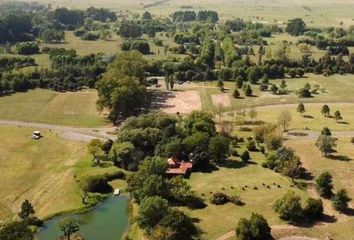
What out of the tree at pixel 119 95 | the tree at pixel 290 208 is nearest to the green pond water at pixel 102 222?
→ the tree at pixel 290 208

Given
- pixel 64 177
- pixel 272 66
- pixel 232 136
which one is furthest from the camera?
pixel 272 66

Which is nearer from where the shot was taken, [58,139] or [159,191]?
[159,191]

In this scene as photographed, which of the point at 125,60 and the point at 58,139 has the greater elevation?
the point at 125,60

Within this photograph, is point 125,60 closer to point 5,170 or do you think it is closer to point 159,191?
point 5,170

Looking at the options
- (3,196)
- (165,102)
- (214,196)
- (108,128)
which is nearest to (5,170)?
(3,196)

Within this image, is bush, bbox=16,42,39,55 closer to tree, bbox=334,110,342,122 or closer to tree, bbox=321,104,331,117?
tree, bbox=321,104,331,117

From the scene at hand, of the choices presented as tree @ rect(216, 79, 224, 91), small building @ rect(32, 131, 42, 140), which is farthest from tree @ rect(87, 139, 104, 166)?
tree @ rect(216, 79, 224, 91)
